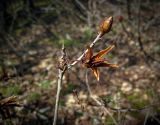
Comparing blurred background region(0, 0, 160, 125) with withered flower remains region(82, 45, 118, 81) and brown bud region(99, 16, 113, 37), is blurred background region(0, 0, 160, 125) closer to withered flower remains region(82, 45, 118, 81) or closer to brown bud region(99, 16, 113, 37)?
withered flower remains region(82, 45, 118, 81)

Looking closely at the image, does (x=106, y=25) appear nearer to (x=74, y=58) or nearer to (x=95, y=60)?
(x=95, y=60)

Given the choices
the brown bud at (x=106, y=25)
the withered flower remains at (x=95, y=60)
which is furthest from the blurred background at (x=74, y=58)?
the brown bud at (x=106, y=25)

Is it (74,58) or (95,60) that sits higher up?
(74,58)

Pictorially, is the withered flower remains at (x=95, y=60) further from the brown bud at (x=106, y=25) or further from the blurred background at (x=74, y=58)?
the blurred background at (x=74, y=58)

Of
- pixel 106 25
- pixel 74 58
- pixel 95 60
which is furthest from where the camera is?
pixel 74 58

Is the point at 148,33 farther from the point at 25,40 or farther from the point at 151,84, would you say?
the point at 25,40

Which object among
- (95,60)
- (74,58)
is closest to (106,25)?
(95,60)

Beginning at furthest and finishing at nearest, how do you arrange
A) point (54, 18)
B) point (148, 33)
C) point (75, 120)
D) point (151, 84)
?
point (54, 18) < point (148, 33) < point (151, 84) < point (75, 120)

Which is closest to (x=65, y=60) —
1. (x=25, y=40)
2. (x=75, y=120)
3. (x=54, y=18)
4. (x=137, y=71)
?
(x=75, y=120)

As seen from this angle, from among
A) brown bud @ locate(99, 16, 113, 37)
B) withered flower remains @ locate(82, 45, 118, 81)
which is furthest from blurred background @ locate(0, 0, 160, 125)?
Answer: brown bud @ locate(99, 16, 113, 37)
